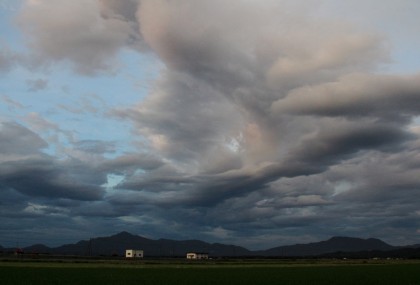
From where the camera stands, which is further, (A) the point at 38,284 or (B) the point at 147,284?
(B) the point at 147,284

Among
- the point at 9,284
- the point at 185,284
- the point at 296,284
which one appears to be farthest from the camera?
the point at 296,284

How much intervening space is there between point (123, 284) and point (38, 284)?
8.74 m

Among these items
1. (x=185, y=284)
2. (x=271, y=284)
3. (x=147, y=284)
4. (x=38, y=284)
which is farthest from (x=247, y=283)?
(x=38, y=284)

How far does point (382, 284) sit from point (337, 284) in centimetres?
526

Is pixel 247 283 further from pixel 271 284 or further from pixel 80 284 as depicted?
pixel 80 284

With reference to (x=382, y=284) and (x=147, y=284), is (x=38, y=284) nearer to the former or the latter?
(x=147, y=284)

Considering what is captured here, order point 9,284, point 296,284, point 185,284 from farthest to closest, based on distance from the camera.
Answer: point 296,284, point 185,284, point 9,284

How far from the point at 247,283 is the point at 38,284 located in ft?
75.4

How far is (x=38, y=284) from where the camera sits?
152 ft

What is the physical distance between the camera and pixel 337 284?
53.4m

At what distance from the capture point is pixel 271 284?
169ft

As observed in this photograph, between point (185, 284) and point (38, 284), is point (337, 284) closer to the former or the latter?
point (185, 284)

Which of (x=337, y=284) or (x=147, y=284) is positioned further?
(x=337, y=284)

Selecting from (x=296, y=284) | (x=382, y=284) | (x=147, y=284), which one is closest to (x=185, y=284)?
(x=147, y=284)
